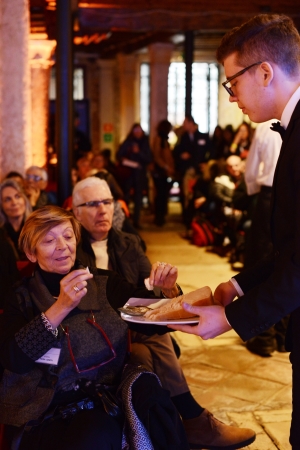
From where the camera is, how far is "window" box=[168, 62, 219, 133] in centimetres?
2150

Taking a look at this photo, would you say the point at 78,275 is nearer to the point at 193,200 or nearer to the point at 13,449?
the point at 13,449

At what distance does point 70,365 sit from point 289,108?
4.15ft

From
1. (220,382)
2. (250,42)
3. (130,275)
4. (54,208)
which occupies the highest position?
(250,42)

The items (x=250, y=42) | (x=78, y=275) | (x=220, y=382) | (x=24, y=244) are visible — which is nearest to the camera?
(x=250, y=42)

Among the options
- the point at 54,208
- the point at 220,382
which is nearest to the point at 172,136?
the point at 220,382

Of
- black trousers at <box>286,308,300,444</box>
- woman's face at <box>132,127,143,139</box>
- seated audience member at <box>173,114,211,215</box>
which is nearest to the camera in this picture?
black trousers at <box>286,308,300,444</box>

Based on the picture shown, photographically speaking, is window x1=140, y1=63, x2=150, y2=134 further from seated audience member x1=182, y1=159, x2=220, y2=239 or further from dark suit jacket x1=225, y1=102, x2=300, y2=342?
dark suit jacket x1=225, y1=102, x2=300, y2=342

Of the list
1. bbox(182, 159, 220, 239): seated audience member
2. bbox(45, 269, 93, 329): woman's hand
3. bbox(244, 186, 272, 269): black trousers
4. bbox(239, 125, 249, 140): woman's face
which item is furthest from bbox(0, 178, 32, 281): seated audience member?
bbox(239, 125, 249, 140): woman's face

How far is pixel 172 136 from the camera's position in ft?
61.2

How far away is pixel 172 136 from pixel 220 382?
1491cm

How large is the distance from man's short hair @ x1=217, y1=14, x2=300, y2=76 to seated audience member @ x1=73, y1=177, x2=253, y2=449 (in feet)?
3.24

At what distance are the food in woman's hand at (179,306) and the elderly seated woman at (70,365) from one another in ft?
0.97

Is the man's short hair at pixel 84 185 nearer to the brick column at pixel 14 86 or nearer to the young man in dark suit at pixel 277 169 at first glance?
the young man in dark suit at pixel 277 169

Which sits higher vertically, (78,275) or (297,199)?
(297,199)
